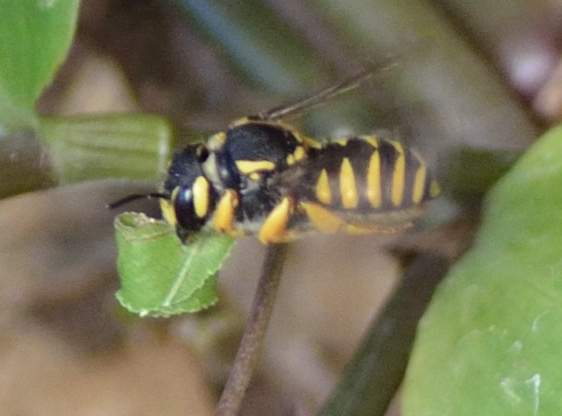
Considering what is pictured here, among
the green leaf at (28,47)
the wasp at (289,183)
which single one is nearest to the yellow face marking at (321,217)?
the wasp at (289,183)

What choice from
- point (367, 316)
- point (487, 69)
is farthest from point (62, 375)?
point (487, 69)

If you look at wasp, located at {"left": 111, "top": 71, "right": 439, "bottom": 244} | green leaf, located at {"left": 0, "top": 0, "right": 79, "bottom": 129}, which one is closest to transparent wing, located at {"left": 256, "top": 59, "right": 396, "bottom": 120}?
wasp, located at {"left": 111, "top": 71, "right": 439, "bottom": 244}

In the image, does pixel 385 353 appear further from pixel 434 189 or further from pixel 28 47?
Answer: pixel 28 47

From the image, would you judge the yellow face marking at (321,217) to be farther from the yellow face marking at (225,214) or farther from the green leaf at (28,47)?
the green leaf at (28,47)

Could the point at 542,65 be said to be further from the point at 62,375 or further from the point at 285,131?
the point at 62,375

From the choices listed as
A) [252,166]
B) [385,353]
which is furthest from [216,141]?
[385,353]

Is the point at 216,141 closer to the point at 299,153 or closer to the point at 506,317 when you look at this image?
the point at 299,153

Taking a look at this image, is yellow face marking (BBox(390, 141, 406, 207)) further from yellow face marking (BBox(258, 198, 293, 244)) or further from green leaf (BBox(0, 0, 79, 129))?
green leaf (BBox(0, 0, 79, 129))
